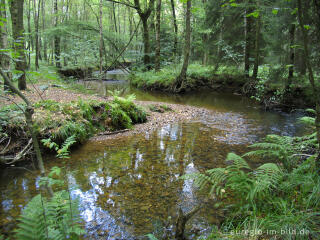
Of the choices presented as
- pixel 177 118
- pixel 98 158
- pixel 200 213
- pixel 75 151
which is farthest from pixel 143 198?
pixel 177 118

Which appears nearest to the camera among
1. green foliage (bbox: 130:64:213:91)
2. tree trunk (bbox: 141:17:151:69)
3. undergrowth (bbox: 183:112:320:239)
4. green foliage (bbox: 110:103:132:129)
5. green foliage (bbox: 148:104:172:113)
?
undergrowth (bbox: 183:112:320:239)

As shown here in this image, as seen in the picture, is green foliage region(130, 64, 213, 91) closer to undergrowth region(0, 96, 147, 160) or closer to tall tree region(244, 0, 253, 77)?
tall tree region(244, 0, 253, 77)

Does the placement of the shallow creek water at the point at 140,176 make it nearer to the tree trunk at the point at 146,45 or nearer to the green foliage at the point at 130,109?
the green foliage at the point at 130,109

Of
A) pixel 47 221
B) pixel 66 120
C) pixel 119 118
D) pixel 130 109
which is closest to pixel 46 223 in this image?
pixel 47 221

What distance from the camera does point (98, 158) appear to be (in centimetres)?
509

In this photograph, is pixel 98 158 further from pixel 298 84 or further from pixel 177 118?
pixel 298 84

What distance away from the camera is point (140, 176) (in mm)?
4250

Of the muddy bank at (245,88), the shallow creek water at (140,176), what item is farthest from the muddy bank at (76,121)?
the muddy bank at (245,88)

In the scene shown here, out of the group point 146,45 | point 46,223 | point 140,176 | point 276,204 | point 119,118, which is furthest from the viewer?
point 146,45

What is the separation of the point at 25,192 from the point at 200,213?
303 centimetres

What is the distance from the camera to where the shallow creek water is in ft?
9.87

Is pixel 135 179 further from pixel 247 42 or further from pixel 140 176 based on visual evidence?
pixel 247 42

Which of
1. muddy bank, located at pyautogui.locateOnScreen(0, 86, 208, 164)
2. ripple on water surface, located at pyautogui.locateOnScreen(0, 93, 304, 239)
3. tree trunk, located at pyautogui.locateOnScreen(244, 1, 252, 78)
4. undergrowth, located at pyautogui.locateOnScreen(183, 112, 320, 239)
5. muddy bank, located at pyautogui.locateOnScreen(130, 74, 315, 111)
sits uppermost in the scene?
tree trunk, located at pyautogui.locateOnScreen(244, 1, 252, 78)

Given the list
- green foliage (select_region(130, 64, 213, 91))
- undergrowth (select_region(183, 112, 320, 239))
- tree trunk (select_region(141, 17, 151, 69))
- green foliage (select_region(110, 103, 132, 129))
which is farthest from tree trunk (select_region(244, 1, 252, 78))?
undergrowth (select_region(183, 112, 320, 239))
